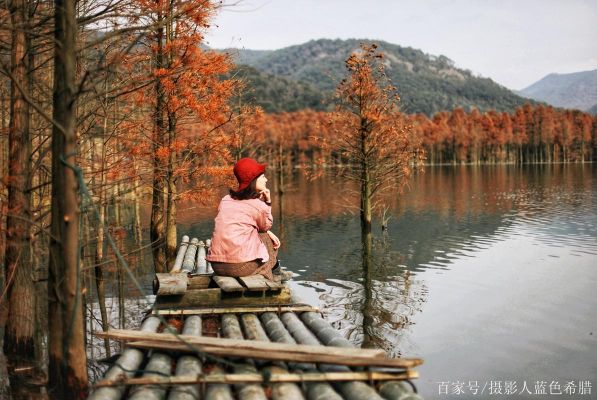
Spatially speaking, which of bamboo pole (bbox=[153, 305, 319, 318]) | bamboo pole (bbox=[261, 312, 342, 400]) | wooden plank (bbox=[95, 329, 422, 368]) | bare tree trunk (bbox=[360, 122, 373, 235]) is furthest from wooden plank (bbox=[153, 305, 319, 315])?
bare tree trunk (bbox=[360, 122, 373, 235])

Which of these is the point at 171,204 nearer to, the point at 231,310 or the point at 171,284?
the point at 171,284

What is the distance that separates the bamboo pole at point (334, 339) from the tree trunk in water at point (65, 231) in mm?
2987

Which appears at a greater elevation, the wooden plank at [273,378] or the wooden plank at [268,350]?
the wooden plank at [268,350]

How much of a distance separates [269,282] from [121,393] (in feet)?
12.7

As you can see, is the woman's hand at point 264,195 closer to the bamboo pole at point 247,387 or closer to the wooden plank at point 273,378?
the bamboo pole at point 247,387

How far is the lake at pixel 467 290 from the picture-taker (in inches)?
477

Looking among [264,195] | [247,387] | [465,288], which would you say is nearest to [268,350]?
[247,387]

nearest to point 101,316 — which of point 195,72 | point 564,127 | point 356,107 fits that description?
point 195,72

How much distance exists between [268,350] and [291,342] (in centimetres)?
100

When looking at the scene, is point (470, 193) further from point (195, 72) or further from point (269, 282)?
point (269, 282)

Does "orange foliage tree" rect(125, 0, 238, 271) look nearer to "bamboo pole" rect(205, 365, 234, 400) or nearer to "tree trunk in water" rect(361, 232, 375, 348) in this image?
"tree trunk in water" rect(361, 232, 375, 348)

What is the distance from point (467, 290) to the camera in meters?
19.0

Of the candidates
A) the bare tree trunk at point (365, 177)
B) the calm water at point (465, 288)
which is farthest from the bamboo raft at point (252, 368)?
the bare tree trunk at point (365, 177)

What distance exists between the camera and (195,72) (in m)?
16.2
